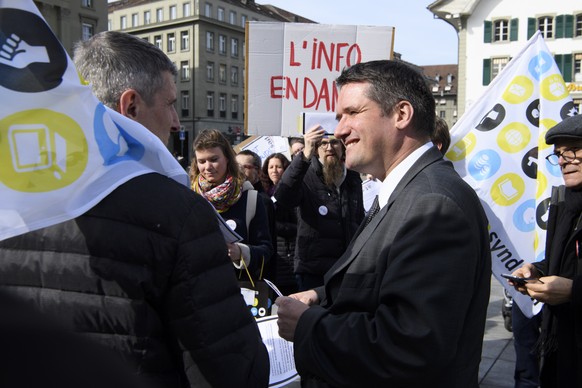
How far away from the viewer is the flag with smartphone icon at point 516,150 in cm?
364

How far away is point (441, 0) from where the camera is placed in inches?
1522

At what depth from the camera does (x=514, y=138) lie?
12.5 feet

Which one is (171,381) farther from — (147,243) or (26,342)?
(26,342)

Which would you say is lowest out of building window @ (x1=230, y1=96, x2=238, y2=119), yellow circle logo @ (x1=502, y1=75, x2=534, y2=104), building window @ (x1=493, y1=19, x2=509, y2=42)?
yellow circle logo @ (x1=502, y1=75, x2=534, y2=104)

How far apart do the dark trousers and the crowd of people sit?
6.72 ft

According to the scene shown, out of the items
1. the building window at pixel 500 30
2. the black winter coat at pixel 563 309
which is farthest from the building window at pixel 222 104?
the black winter coat at pixel 563 309

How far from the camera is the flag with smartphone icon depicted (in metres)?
3.64

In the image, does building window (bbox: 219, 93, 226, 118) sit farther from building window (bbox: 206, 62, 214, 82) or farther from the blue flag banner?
the blue flag banner

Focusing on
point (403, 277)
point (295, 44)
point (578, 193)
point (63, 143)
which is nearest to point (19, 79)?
point (63, 143)

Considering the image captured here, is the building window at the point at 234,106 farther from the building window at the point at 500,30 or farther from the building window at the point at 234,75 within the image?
the building window at the point at 500,30

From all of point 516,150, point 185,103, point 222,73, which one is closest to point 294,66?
point 516,150

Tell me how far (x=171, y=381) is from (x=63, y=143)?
0.65 meters

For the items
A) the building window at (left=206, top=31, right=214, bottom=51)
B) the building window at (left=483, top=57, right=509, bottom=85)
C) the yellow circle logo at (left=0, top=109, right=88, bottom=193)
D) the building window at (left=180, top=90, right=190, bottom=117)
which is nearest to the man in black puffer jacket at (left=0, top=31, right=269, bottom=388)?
the yellow circle logo at (left=0, top=109, right=88, bottom=193)

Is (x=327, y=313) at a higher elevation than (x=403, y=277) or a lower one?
lower
